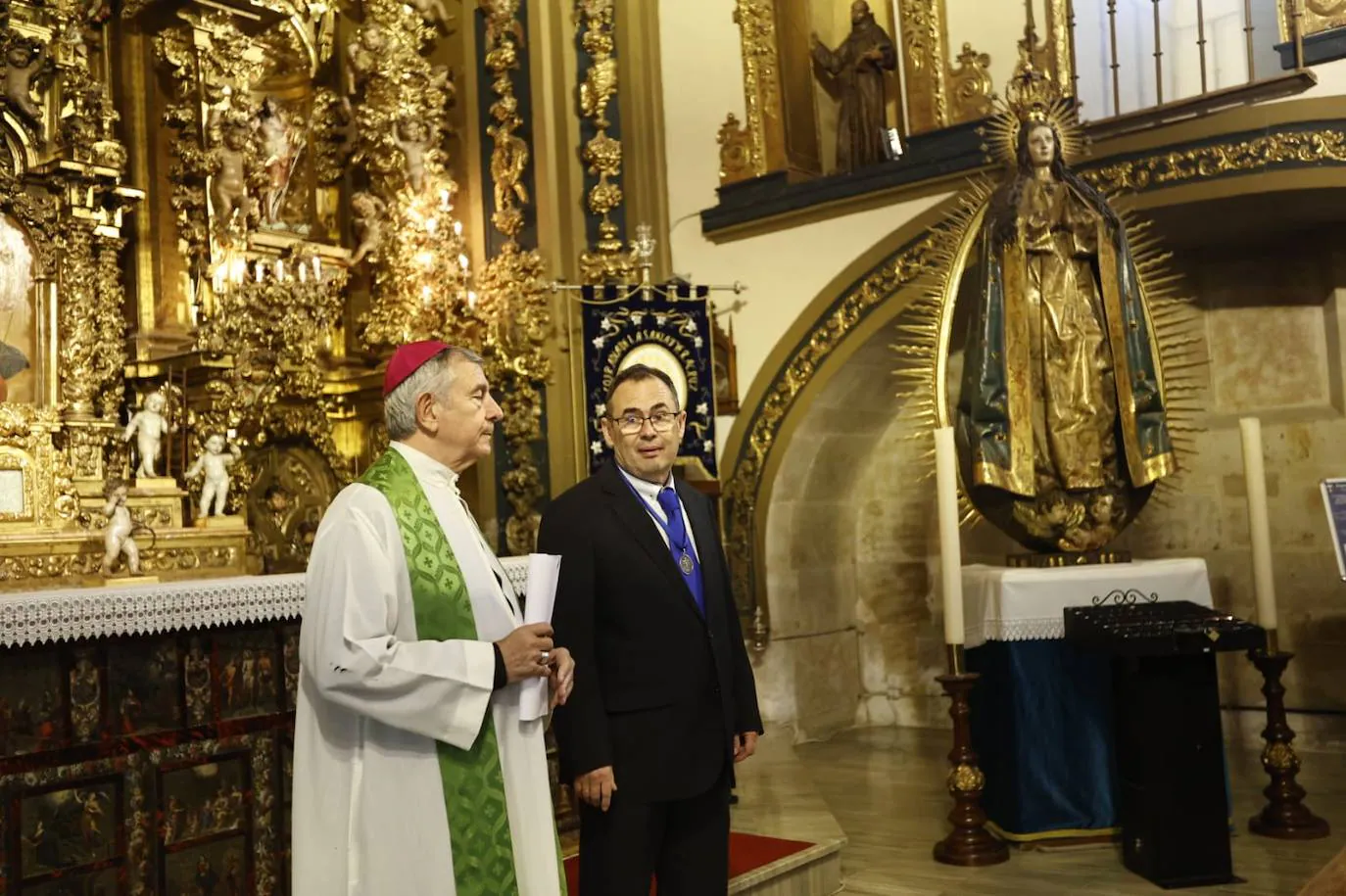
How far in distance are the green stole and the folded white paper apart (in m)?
0.07

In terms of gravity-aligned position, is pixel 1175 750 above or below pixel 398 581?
below

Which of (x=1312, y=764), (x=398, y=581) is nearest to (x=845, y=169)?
(x=1312, y=764)

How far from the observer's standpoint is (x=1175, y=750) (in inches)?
170

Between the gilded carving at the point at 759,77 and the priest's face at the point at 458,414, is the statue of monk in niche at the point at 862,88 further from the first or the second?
the priest's face at the point at 458,414

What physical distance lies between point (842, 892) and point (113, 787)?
7.72ft

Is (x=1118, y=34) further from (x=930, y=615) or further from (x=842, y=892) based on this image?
(x=842, y=892)

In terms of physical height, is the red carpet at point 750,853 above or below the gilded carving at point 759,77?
below

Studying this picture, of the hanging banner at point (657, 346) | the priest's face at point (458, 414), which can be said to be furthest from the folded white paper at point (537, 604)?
the hanging banner at point (657, 346)

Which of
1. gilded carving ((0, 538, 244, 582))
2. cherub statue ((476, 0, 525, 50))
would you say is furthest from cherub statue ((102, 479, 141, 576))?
cherub statue ((476, 0, 525, 50))

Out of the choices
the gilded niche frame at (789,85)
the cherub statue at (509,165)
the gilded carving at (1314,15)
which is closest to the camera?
the gilded carving at (1314,15)

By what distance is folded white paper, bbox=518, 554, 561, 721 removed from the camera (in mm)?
2307

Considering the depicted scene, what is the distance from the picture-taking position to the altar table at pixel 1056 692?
481 cm

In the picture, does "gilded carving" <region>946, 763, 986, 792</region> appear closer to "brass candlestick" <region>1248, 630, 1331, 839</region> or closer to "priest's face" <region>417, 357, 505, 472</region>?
"brass candlestick" <region>1248, 630, 1331, 839</region>

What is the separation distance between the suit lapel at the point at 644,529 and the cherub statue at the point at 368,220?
5.60 meters
